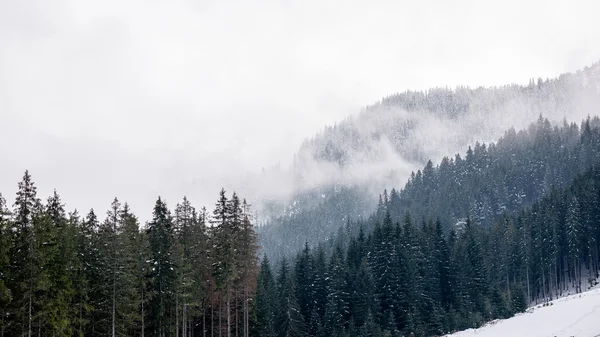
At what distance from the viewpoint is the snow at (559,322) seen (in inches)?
1435

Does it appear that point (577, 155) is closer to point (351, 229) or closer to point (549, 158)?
point (549, 158)

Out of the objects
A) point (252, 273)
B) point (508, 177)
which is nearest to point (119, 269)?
point (252, 273)

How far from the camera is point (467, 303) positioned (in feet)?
266

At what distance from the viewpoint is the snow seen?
36.4 m

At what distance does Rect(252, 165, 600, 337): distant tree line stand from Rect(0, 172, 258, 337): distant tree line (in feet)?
45.8

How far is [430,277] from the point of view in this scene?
8488cm

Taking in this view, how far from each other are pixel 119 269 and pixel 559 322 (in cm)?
3656

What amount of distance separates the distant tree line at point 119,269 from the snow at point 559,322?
1034 inches

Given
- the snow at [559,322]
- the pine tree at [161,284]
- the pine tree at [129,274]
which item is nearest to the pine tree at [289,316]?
the pine tree at [161,284]

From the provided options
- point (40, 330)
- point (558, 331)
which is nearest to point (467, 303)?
point (558, 331)

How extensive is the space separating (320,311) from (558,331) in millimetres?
46793

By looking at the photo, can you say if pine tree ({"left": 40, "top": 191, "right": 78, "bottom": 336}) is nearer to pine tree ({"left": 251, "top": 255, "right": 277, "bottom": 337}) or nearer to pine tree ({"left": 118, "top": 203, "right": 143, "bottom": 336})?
pine tree ({"left": 118, "top": 203, "right": 143, "bottom": 336})

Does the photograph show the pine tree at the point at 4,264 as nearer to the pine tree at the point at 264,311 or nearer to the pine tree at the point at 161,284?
the pine tree at the point at 161,284

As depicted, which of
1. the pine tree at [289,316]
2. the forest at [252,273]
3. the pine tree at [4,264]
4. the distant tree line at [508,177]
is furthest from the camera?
the distant tree line at [508,177]
